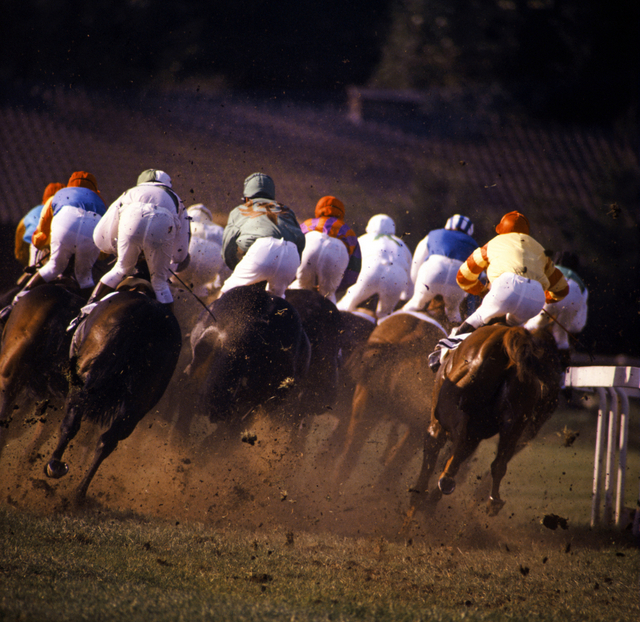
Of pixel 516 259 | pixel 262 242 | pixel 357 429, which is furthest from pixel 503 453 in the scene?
pixel 262 242

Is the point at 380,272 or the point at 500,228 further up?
the point at 500,228

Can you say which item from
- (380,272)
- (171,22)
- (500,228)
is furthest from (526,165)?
(500,228)

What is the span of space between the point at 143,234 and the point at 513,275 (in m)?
2.55

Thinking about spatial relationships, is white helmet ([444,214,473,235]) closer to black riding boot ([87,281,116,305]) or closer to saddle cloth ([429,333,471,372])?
saddle cloth ([429,333,471,372])

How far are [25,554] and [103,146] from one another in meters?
10.6

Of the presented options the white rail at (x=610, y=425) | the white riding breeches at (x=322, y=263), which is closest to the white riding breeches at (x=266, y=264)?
the white riding breeches at (x=322, y=263)

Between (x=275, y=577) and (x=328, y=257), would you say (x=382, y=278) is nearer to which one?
(x=328, y=257)

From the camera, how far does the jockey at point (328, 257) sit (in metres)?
6.30

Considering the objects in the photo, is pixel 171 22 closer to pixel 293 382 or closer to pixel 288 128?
pixel 288 128

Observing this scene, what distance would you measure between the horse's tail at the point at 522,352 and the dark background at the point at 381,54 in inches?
338

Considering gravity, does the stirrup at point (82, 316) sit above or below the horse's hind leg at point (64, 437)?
above

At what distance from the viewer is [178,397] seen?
5.41m

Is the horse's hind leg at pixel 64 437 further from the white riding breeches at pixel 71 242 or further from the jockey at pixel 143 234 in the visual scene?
the white riding breeches at pixel 71 242

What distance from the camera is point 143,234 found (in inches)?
190
